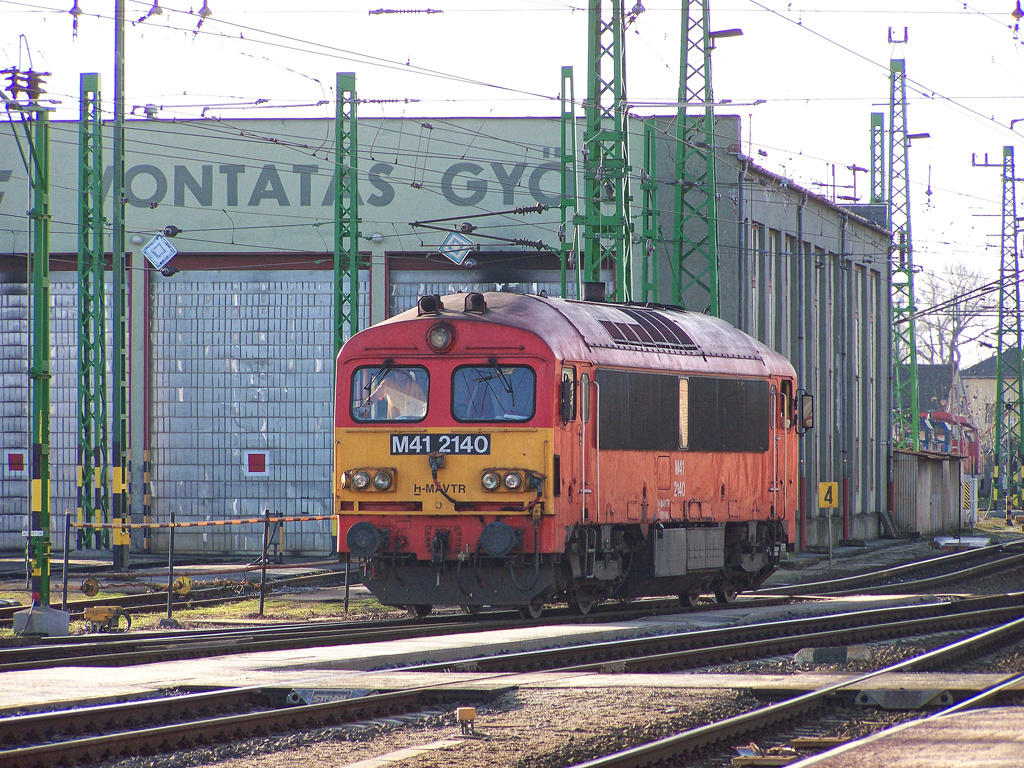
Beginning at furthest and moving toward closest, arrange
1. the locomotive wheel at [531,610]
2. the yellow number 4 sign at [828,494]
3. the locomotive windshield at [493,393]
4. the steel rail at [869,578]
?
the yellow number 4 sign at [828,494] → the steel rail at [869,578] → the locomotive wheel at [531,610] → the locomotive windshield at [493,393]

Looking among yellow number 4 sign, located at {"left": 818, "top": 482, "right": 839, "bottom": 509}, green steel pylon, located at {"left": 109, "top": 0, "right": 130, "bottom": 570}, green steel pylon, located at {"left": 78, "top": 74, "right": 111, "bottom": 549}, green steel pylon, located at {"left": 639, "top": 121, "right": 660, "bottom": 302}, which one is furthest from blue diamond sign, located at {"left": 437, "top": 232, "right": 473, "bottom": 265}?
yellow number 4 sign, located at {"left": 818, "top": 482, "right": 839, "bottom": 509}

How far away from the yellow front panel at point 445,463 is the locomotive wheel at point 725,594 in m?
5.32

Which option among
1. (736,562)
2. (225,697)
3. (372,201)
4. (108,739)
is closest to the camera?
(108,739)

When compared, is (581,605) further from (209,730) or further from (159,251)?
(159,251)

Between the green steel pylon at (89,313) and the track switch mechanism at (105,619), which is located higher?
the green steel pylon at (89,313)

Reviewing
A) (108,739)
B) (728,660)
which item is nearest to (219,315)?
(728,660)

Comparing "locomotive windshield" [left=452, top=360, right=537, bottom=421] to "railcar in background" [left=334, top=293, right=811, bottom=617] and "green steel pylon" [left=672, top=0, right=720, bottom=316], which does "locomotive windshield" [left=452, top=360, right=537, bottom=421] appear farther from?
"green steel pylon" [left=672, top=0, right=720, bottom=316]

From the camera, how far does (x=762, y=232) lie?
3509cm

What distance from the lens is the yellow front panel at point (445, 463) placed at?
607 inches

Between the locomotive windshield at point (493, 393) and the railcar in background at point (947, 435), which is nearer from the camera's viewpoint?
the locomotive windshield at point (493, 393)

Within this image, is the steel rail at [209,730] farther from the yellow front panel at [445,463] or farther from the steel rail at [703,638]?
the yellow front panel at [445,463]

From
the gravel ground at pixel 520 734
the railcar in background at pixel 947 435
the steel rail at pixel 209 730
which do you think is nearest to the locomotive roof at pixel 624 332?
the gravel ground at pixel 520 734

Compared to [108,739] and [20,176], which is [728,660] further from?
[20,176]

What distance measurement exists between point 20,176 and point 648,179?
15929mm
